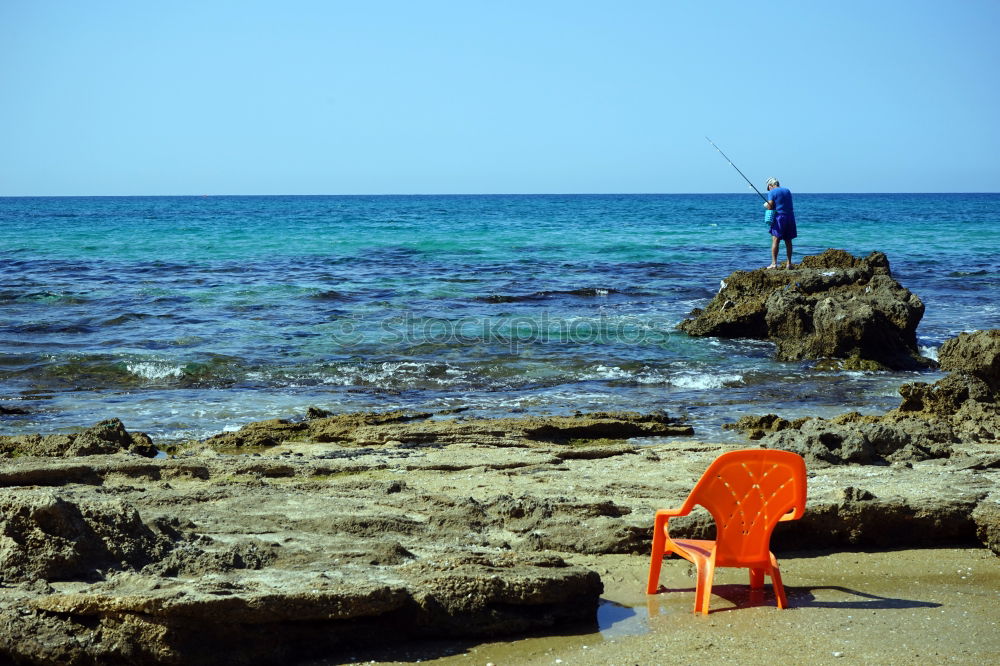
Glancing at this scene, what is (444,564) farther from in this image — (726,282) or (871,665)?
(726,282)

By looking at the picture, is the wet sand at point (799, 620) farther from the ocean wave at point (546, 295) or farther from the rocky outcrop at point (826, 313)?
the ocean wave at point (546, 295)

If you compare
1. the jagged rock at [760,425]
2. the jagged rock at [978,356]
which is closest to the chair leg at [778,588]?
the jagged rock at [760,425]

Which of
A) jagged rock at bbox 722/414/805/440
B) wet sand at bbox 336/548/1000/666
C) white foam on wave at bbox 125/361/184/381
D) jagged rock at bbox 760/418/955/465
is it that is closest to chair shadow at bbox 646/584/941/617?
wet sand at bbox 336/548/1000/666

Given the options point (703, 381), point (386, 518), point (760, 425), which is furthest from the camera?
point (703, 381)

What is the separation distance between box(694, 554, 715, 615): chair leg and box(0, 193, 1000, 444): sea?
3667 millimetres

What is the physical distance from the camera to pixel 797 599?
4227 millimetres

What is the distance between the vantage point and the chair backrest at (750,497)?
13.7ft

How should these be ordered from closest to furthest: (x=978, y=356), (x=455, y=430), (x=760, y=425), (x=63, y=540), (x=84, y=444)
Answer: (x=63, y=540)
(x=84, y=444)
(x=455, y=430)
(x=760, y=425)
(x=978, y=356)

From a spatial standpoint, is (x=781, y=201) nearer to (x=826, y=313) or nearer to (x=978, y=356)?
(x=826, y=313)

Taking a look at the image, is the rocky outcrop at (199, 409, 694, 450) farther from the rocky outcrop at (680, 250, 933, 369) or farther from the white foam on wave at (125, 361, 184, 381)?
the rocky outcrop at (680, 250, 933, 369)

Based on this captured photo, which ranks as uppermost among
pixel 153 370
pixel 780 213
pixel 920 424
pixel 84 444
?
pixel 780 213

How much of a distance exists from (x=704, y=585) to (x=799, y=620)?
16.4 inches

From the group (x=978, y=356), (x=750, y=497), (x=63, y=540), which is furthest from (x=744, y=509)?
(x=978, y=356)

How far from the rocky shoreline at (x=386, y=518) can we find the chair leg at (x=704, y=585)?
0.45 metres
